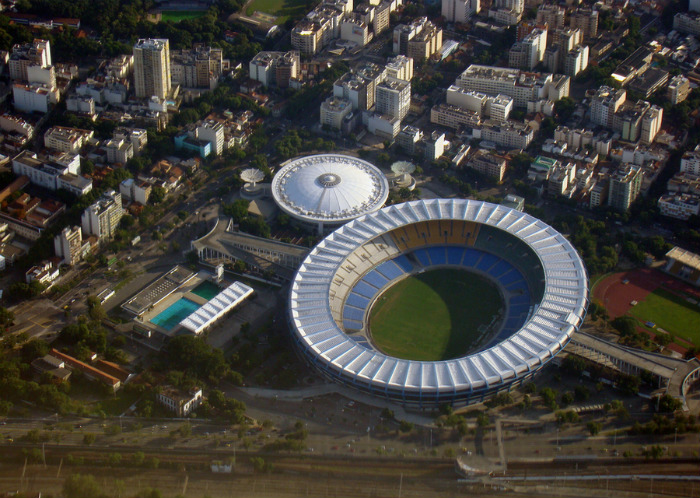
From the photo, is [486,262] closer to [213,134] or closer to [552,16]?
[213,134]

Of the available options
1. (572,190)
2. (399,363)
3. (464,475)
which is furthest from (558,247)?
(464,475)

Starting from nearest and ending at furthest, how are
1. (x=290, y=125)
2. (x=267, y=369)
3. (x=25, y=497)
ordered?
(x=25, y=497) → (x=267, y=369) → (x=290, y=125)

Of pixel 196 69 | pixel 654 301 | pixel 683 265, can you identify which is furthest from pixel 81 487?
pixel 196 69

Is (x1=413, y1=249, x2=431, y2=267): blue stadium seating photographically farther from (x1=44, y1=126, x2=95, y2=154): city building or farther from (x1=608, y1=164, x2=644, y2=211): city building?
(x1=44, y1=126, x2=95, y2=154): city building

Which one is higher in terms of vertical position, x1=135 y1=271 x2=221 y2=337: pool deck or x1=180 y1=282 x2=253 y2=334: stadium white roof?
x1=180 y1=282 x2=253 y2=334: stadium white roof

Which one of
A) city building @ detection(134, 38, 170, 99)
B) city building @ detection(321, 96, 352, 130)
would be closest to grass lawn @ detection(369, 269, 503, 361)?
city building @ detection(321, 96, 352, 130)

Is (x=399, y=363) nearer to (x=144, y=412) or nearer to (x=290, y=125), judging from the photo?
(x=144, y=412)
